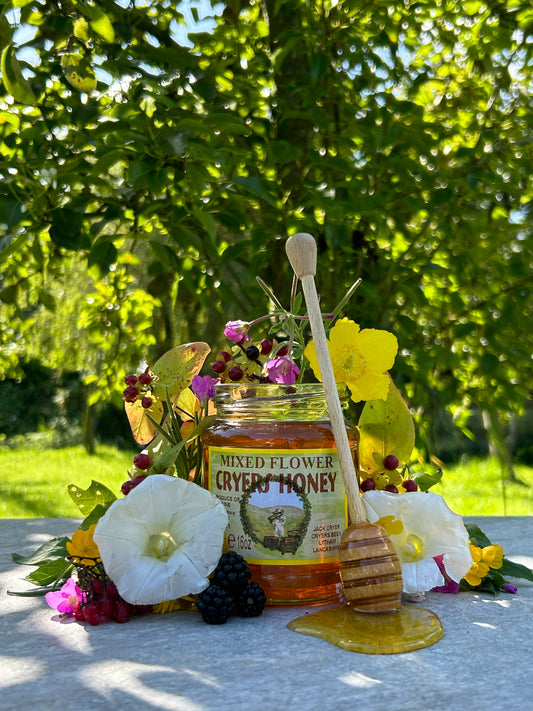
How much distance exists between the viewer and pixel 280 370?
2.76ft

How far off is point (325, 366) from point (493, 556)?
1.06 ft

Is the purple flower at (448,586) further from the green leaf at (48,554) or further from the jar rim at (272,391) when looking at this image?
the green leaf at (48,554)

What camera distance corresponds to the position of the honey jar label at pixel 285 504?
29.9 inches

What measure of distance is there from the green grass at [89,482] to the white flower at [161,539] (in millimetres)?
1547

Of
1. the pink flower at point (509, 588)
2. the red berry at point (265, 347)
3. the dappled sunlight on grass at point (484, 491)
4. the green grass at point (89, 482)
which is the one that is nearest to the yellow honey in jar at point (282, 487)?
the red berry at point (265, 347)

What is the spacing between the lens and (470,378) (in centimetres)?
186

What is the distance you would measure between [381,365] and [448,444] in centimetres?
123

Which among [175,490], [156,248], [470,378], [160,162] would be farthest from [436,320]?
[175,490]

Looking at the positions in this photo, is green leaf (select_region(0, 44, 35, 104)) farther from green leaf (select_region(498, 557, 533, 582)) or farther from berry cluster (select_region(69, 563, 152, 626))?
green leaf (select_region(498, 557, 533, 582))

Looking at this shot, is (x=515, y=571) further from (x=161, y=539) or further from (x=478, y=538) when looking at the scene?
(x=161, y=539)

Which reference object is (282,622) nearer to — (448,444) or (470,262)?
(470,262)

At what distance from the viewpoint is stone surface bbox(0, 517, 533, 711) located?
1.83 feet

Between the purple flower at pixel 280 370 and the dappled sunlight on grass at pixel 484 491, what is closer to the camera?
the purple flower at pixel 280 370

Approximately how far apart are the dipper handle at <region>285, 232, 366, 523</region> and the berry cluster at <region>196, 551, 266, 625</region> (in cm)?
12
